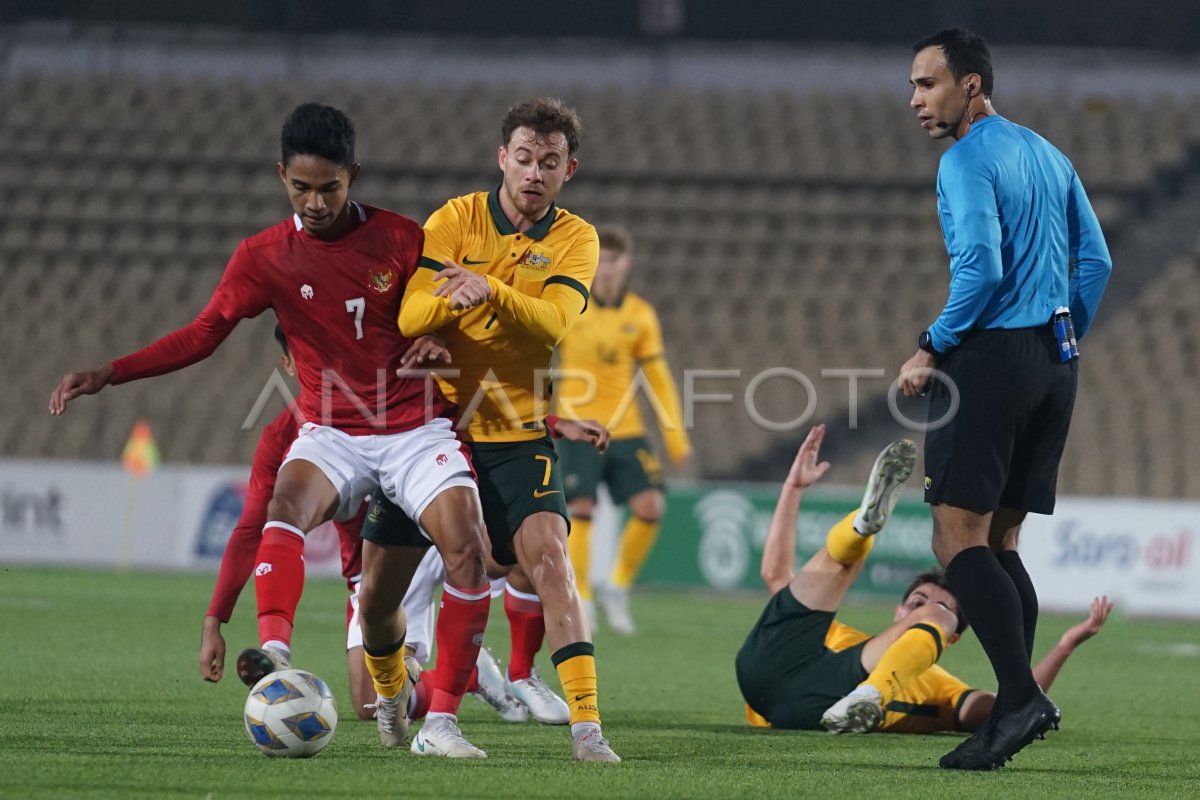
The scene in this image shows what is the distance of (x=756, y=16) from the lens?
22641 millimetres

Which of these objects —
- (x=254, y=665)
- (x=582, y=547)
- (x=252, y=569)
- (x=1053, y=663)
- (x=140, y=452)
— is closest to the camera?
(x=254, y=665)

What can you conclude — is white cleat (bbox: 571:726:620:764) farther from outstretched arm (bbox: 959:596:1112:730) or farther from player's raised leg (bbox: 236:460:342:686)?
outstretched arm (bbox: 959:596:1112:730)

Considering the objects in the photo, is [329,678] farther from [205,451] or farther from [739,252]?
[739,252]

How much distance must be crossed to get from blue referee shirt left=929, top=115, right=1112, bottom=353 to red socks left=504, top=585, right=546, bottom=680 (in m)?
2.12

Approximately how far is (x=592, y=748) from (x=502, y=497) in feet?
2.83

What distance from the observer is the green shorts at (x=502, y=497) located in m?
5.26

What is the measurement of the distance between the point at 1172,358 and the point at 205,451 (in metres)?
10.5

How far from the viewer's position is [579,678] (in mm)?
5047

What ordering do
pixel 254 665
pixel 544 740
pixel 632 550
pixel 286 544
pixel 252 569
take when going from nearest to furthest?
pixel 254 665 → pixel 286 544 → pixel 252 569 → pixel 544 740 → pixel 632 550

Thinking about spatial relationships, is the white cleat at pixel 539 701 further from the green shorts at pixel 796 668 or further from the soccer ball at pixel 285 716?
the soccer ball at pixel 285 716

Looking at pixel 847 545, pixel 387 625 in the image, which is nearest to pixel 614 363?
pixel 847 545

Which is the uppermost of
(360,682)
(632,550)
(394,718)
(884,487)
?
(884,487)

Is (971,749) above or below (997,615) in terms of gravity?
below

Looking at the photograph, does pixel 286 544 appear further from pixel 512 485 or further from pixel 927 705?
pixel 927 705
